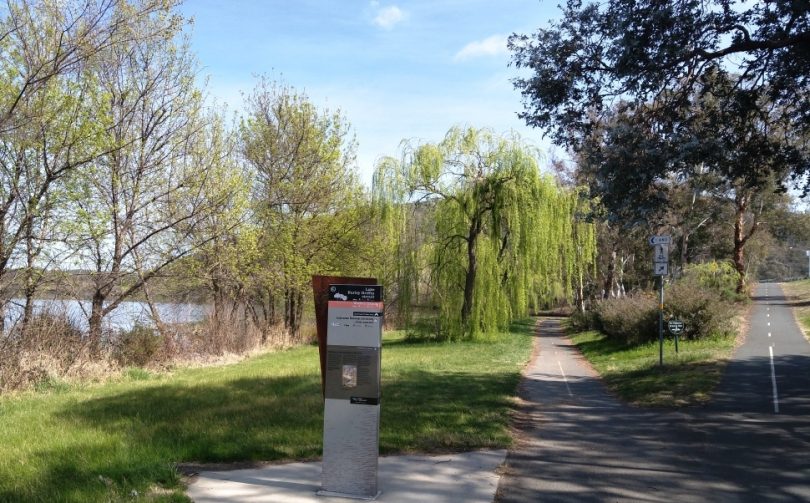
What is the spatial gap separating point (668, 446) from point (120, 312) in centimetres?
1504

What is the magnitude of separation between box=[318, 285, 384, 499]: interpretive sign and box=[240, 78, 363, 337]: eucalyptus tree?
2217 cm

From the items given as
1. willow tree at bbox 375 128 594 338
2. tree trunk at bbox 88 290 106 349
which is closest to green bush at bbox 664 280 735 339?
willow tree at bbox 375 128 594 338

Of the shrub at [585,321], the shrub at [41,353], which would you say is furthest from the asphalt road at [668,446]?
the shrub at [585,321]

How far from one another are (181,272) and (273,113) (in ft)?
43.2

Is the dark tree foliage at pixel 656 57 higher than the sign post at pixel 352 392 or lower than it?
higher

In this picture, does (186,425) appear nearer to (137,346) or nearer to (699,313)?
(137,346)

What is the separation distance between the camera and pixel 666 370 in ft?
52.7

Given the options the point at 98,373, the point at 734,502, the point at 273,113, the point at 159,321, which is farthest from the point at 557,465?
the point at 273,113

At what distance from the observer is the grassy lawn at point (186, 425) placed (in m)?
6.25

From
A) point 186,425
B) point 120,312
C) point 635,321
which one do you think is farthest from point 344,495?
point 635,321

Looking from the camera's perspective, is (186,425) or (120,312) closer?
(186,425)

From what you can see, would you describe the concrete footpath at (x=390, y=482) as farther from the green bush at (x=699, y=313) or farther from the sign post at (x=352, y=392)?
the green bush at (x=699, y=313)

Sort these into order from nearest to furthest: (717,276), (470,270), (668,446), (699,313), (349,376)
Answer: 1. (349,376)
2. (668,446)
3. (699,313)
4. (470,270)
5. (717,276)

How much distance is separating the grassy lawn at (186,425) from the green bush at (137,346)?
7.66 ft
